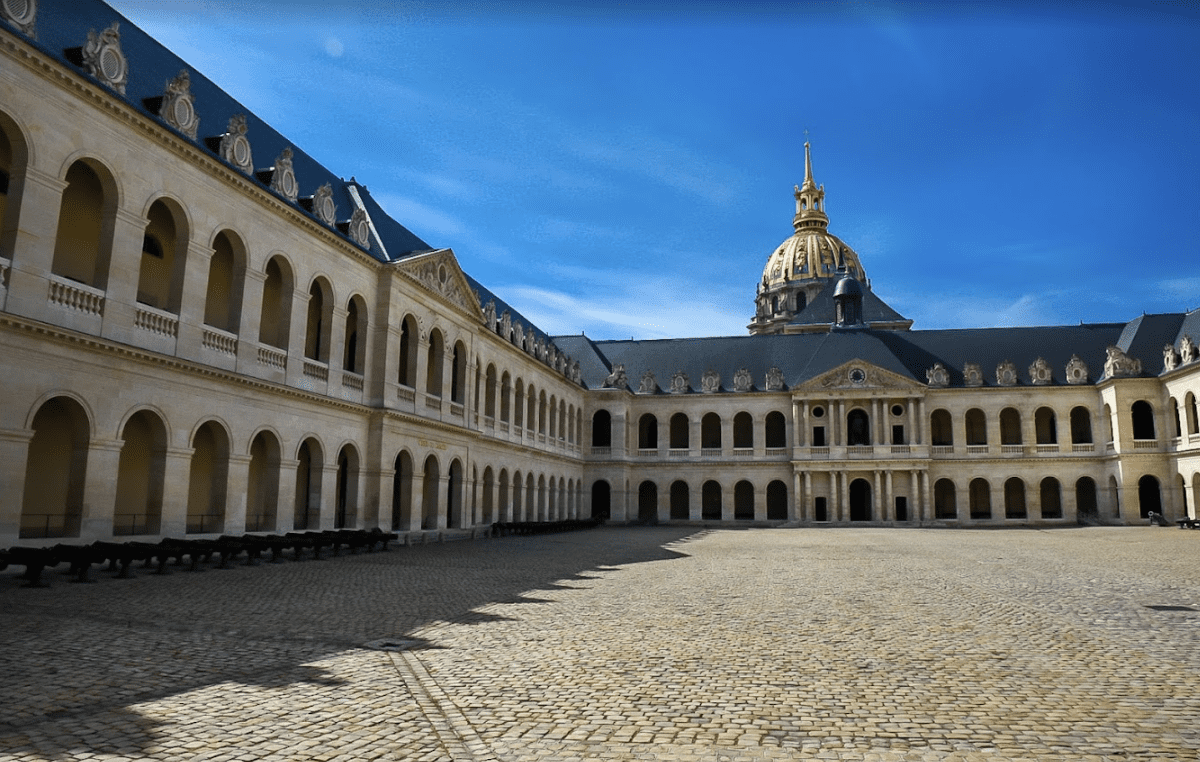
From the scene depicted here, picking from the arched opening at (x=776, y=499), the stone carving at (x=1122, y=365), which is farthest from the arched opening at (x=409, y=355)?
the stone carving at (x=1122, y=365)

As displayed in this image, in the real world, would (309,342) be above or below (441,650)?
above

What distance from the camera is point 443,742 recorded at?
7.60 metres

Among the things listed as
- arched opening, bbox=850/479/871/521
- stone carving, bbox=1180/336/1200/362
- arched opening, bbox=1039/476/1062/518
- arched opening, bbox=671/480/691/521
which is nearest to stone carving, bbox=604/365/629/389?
arched opening, bbox=671/480/691/521

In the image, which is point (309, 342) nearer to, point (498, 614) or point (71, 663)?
point (498, 614)

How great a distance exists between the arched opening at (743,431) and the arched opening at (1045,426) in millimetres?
22767

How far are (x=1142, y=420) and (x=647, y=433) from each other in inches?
1509

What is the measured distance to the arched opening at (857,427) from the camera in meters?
69.9

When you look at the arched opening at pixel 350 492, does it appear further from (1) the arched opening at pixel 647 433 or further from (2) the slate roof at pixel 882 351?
(1) the arched opening at pixel 647 433

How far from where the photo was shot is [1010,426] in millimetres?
70188

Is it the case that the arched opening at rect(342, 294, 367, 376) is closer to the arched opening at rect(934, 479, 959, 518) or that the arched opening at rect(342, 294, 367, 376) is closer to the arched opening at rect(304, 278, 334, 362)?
the arched opening at rect(304, 278, 334, 362)


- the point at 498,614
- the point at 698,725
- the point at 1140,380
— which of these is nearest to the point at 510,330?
the point at 498,614

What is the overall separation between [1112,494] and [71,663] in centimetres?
7032

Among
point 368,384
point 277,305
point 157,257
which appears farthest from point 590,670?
point 368,384

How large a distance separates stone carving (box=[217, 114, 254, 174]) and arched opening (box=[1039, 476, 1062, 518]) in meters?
64.2
